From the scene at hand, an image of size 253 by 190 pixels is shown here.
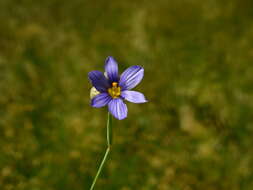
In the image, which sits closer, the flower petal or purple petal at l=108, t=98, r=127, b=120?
purple petal at l=108, t=98, r=127, b=120

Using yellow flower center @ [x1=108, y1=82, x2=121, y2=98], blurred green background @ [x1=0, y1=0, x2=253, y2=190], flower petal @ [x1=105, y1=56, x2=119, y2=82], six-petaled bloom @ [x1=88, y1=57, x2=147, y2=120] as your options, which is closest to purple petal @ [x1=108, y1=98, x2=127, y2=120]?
six-petaled bloom @ [x1=88, y1=57, x2=147, y2=120]

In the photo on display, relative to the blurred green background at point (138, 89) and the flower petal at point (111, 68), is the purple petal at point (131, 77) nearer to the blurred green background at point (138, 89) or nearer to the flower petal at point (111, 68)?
the flower petal at point (111, 68)

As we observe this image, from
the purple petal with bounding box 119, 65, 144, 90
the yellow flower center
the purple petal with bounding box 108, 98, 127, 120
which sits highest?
the purple petal with bounding box 119, 65, 144, 90

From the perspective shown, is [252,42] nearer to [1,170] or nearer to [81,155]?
[81,155]

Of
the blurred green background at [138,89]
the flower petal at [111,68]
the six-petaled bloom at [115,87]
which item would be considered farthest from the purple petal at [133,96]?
the blurred green background at [138,89]

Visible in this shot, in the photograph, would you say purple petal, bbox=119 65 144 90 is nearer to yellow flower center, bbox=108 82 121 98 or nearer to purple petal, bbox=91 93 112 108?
yellow flower center, bbox=108 82 121 98
